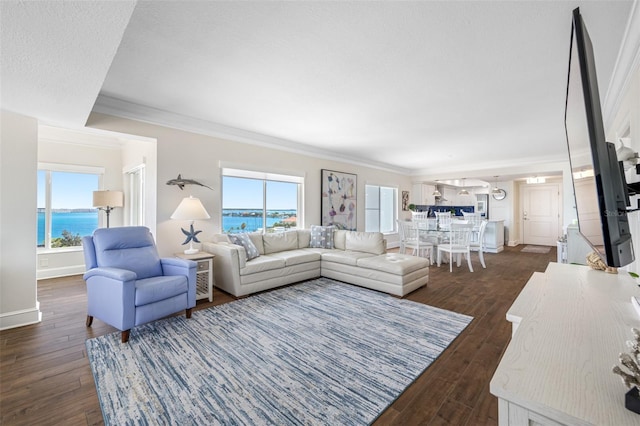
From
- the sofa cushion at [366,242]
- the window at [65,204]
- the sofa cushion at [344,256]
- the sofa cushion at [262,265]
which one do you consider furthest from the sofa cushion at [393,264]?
the window at [65,204]

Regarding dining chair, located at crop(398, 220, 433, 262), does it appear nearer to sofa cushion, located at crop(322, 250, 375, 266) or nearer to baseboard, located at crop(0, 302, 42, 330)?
sofa cushion, located at crop(322, 250, 375, 266)

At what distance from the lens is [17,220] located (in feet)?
9.02

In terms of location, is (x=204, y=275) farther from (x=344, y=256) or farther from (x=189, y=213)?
(x=344, y=256)

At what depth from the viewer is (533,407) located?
0.62 meters

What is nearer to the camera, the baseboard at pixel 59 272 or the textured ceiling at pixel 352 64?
the textured ceiling at pixel 352 64

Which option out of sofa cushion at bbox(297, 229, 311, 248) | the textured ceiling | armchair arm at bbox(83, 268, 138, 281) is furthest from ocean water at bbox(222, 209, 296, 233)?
armchair arm at bbox(83, 268, 138, 281)

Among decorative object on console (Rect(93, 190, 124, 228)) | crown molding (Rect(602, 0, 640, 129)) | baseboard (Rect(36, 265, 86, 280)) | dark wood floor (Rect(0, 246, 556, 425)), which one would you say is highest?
crown molding (Rect(602, 0, 640, 129))

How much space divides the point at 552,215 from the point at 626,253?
380 inches

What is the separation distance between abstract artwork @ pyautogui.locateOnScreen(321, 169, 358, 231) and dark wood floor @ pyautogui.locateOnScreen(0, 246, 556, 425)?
280 cm

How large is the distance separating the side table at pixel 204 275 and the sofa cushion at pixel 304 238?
1735mm

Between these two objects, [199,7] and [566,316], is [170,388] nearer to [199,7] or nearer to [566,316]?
[566,316]

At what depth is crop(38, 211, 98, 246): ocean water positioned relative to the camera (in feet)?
14.9

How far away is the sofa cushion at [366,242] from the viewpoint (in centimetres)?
437

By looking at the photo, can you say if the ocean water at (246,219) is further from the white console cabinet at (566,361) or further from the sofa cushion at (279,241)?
the white console cabinet at (566,361)
